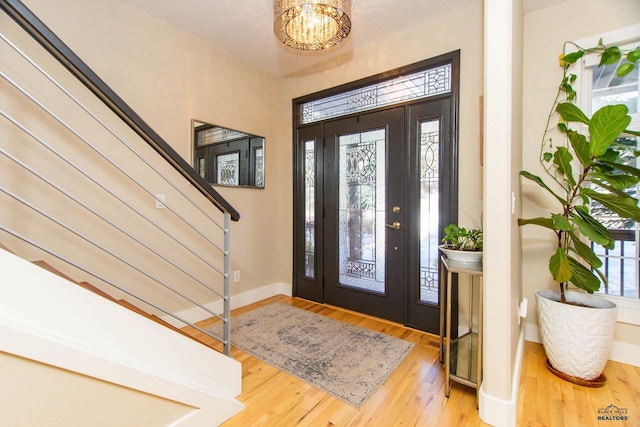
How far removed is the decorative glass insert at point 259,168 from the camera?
3291mm

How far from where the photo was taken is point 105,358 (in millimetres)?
1005

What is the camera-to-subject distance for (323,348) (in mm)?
2234

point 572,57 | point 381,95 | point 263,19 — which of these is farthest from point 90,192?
point 572,57

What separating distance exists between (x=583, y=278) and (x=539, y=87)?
57.6 inches

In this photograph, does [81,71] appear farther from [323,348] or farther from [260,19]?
[323,348]

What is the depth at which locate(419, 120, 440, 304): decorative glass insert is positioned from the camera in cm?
253

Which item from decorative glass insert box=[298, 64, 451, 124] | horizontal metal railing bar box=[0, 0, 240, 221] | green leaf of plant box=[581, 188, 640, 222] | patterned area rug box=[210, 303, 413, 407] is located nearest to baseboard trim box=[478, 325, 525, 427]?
patterned area rug box=[210, 303, 413, 407]

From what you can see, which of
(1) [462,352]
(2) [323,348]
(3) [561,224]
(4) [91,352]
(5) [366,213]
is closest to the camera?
(4) [91,352]

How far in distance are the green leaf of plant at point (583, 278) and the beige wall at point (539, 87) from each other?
0.41m

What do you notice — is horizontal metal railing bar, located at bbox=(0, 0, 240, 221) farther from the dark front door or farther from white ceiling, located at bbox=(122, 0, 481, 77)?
the dark front door

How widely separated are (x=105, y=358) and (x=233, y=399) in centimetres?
84

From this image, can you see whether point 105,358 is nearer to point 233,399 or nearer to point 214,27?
point 233,399

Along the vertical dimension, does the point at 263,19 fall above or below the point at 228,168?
above

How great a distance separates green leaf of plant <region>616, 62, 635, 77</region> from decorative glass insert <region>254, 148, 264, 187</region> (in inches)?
120
